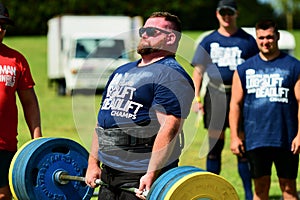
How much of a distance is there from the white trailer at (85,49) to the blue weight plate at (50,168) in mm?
15526

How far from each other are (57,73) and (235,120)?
19975 millimetres

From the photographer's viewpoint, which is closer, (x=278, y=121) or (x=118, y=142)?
(x=118, y=142)

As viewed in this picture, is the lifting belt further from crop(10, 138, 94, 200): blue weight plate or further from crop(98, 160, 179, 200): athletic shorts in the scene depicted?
crop(10, 138, 94, 200): blue weight plate

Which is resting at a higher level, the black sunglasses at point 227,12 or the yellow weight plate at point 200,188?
the black sunglasses at point 227,12

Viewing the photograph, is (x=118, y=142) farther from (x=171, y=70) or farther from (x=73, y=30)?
(x=73, y=30)

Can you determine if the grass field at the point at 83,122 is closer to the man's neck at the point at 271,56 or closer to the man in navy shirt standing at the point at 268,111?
the man in navy shirt standing at the point at 268,111

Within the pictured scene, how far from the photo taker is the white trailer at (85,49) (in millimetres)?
23531

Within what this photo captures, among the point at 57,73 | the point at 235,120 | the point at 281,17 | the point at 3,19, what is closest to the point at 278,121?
the point at 235,120

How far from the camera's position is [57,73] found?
26500mm

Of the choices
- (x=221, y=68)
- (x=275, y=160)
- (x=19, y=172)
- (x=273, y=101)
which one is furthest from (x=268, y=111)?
(x=19, y=172)

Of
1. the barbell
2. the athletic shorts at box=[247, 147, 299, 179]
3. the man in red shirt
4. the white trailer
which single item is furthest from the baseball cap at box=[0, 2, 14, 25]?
the white trailer

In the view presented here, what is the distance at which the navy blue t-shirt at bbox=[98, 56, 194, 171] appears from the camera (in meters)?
5.02

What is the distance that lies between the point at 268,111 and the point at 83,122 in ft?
6.07

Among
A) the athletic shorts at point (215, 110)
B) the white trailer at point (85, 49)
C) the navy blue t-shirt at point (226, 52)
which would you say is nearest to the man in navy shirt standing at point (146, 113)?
the navy blue t-shirt at point (226, 52)
